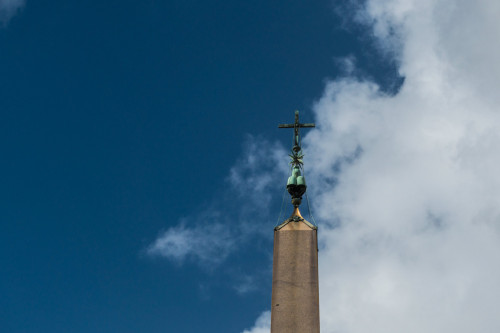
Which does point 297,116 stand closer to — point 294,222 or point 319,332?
point 294,222

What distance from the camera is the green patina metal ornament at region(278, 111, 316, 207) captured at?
69.7 feet

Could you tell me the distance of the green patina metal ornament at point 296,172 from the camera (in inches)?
837

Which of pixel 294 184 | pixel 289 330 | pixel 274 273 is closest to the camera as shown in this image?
pixel 289 330

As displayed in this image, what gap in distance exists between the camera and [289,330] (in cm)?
1767

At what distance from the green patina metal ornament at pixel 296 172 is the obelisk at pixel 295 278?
2.40 ft

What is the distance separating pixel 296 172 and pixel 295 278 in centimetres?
450

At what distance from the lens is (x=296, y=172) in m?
21.9

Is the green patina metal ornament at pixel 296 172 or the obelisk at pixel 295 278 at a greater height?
the green patina metal ornament at pixel 296 172

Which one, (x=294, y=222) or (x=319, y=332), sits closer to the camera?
(x=319, y=332)

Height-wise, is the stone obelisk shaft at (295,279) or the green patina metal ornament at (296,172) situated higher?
the green patina metal ornament at (296,172)

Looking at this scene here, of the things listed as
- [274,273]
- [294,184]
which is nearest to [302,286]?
[274,273]

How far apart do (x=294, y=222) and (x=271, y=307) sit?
283 centimetres

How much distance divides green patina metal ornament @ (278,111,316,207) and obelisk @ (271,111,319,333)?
0.73 metres

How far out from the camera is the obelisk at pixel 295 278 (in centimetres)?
1778
